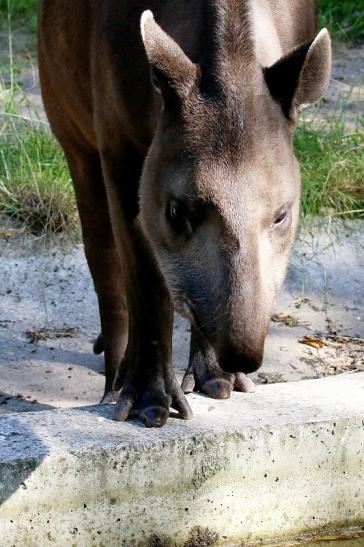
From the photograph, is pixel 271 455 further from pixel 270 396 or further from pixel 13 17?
pixel 13 17

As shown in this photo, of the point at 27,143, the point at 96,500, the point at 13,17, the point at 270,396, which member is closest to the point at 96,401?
the point at 270,396

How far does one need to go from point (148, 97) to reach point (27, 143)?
10.2 ft

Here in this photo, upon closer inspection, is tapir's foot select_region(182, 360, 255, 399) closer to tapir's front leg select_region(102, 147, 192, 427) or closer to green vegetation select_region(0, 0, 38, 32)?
tapir's front leg select_region(102, 147, 192, 427)

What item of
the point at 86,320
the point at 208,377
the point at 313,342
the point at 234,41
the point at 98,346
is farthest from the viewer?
the point at 86,320

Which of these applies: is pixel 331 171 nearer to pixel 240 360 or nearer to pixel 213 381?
pixel 213 381

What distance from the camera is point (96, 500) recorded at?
3826 millimetres

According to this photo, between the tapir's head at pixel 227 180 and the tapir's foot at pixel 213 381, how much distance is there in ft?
2.81

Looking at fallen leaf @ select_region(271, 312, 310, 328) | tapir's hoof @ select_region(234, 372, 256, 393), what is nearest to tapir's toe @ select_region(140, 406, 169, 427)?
tapir's hoof @ select_region(234, 372, 256, 393)

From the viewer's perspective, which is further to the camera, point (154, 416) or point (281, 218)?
point (154, 416)

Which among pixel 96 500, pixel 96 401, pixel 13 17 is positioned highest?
pixel 13 17

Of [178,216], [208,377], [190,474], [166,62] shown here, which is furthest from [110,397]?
[166,62]

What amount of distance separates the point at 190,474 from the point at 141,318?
624mm

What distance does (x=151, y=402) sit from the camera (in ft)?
13.6

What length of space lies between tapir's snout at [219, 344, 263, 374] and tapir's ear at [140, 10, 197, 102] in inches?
33.5
